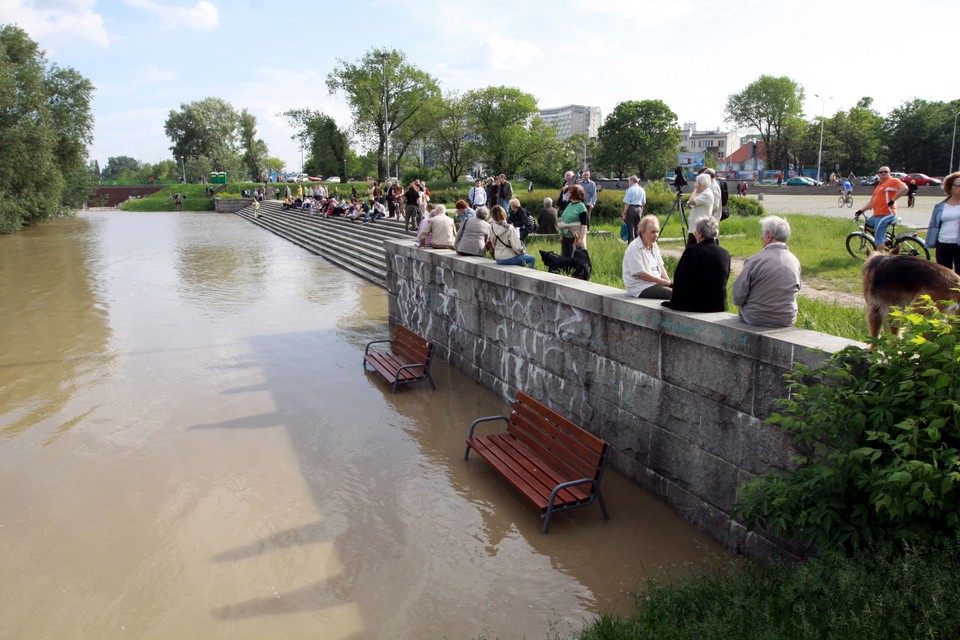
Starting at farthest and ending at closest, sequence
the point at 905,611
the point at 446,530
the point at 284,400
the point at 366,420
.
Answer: the point at 284,400 < the point at 366,420 < the point at 446,530 < the point at 905,611

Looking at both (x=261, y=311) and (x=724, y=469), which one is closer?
(x=724, y=469)

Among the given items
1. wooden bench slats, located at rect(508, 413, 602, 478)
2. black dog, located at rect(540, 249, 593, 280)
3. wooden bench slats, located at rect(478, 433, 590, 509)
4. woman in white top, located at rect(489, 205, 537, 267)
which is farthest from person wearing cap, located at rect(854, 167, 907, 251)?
wooden bench slats, located at rect(478, 433, 590, 509)

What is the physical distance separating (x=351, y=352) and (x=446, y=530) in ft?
20.5

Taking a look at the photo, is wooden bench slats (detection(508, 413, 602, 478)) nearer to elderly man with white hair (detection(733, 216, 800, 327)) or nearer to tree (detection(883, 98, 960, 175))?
elderly man with white hair (detection(733, 216, 800, 327))

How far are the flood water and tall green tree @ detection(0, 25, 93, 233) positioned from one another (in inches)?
1133

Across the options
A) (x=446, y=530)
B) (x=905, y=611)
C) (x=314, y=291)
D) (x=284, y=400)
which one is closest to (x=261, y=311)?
(x=314, y=291)

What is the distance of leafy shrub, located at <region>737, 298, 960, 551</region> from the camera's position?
311 centimetres

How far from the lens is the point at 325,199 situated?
39031 millimetres

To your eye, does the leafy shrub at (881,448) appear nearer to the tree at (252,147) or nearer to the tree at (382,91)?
the tree at (382,91)

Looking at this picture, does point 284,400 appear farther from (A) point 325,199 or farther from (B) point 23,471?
(A) point 325,199

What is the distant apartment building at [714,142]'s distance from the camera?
5117 inches

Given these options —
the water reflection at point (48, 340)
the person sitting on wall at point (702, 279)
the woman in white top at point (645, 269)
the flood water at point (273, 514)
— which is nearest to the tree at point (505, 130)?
the water reflection at point (48, 340)

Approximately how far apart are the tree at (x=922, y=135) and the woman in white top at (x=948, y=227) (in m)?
65.0

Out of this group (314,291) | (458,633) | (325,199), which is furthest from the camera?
(325,199)
